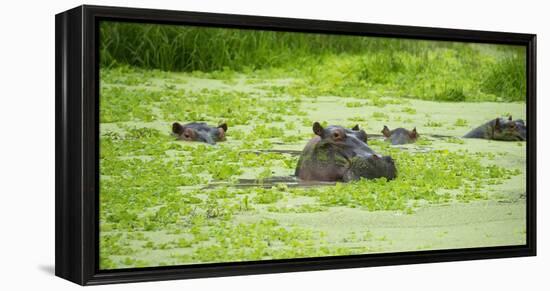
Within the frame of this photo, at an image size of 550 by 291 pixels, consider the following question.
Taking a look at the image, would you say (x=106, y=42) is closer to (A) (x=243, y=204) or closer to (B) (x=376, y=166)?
(A) (x=243, y=204)

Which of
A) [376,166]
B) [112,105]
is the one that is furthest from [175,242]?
[376,166]

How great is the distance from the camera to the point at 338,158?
8516 mm

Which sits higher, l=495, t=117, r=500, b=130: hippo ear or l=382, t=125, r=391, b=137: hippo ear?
l=495, t=117, r=500, b=130: hippo ear

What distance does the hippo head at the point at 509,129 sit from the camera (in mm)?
9289

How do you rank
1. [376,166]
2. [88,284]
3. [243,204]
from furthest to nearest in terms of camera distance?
[376,166], [243,204], [88,284]

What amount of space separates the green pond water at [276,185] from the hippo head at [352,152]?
0.22 ft

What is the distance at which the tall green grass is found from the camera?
7.95 metres

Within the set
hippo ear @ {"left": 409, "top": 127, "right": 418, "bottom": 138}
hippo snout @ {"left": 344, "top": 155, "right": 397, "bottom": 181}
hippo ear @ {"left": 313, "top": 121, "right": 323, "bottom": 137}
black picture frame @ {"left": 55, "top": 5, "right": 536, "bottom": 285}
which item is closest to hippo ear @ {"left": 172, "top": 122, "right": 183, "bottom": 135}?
black picture frame @ {"left": 55, "top": 5, "right": 536, "bottom": 285}

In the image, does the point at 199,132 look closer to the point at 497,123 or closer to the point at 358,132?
the point at 358,132

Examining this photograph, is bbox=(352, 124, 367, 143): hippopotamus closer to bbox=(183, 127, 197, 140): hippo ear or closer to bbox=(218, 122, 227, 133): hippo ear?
bbox=(218, 122, 227, 133): hippo ear

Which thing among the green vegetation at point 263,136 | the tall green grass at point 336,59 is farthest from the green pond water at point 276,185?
the tall green grass at point 336,59

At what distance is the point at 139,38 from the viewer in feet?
25.9

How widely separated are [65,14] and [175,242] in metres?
1.81

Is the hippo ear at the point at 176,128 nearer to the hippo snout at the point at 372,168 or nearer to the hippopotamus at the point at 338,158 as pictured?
the hippopotamus at the point at 338,158
